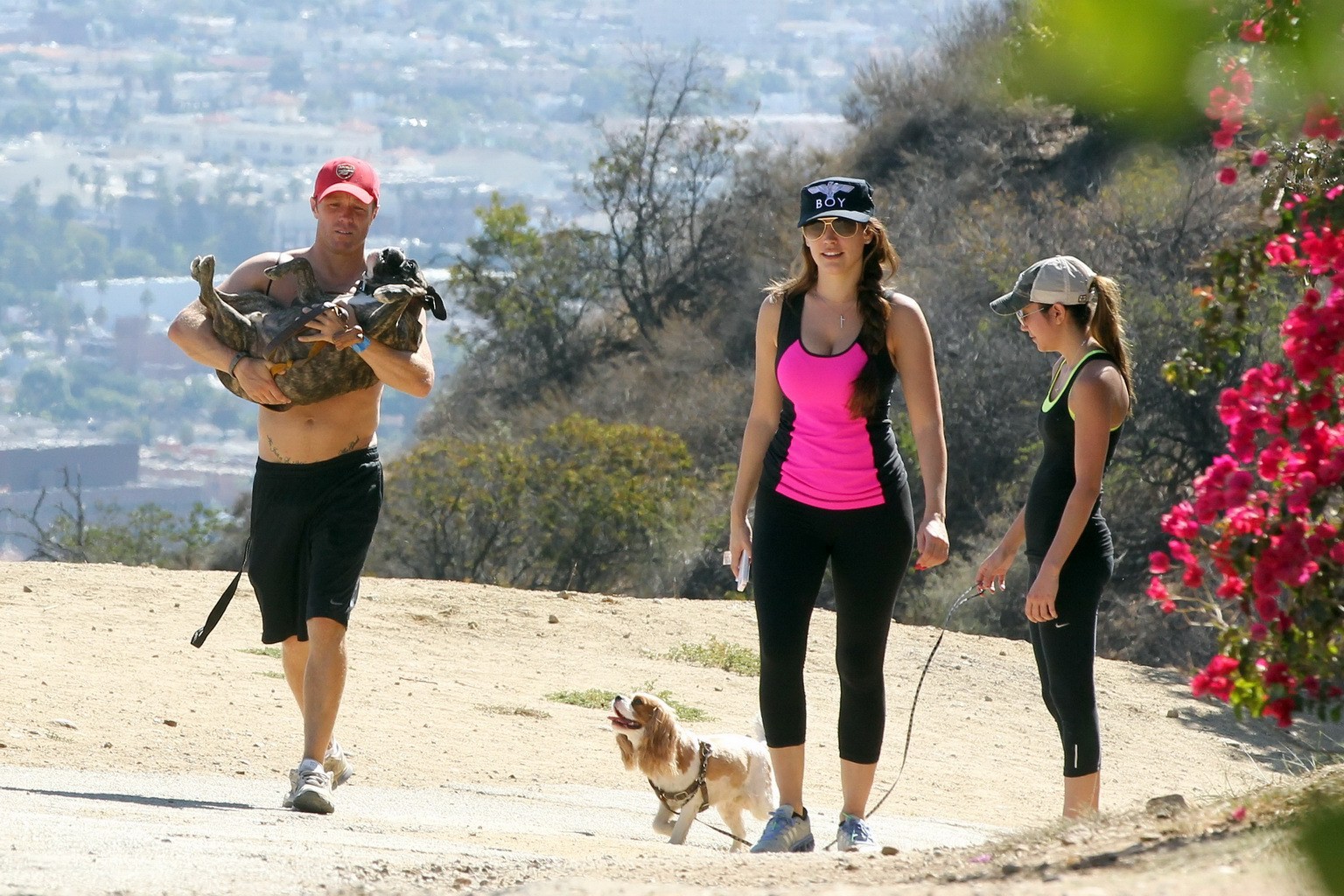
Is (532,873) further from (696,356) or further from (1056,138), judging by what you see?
(1056,138)

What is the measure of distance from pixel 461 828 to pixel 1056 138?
2374 cm

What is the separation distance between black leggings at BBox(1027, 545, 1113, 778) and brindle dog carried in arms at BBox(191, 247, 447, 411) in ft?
6.88

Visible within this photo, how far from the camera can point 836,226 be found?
491cm

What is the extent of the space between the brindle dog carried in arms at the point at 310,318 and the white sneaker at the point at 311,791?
1.18 meters

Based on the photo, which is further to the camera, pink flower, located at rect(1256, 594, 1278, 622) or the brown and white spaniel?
the brown and white spaniel

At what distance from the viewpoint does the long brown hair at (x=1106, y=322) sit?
4.94 meters

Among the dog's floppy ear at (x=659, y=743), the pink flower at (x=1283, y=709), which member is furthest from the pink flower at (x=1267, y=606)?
the dog's floppy ear at (x=659, y=743)

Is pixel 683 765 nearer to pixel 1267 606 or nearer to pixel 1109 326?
pixel 1109 326

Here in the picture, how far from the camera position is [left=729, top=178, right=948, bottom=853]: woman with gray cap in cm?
485

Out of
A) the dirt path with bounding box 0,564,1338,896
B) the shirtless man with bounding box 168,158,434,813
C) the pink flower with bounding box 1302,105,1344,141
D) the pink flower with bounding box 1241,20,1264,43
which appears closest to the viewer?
the pink flower with bounding box 1241,20,1264,43

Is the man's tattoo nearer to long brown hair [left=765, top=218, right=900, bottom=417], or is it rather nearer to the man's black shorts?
the man's black shorts

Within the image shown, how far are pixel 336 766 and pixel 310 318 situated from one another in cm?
162

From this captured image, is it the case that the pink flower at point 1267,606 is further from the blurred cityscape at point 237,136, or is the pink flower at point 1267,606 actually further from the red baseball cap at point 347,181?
the blurred cityscape at point 237,136


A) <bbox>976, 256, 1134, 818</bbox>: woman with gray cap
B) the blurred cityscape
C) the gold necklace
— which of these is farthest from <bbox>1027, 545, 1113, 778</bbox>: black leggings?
the blurred cityscape
